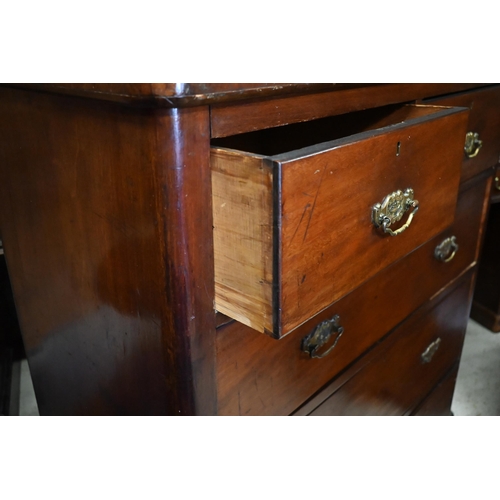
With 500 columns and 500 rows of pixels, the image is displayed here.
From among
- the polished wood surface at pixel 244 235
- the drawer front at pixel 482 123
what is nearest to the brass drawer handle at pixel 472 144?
the drawer front at pixel 482 123

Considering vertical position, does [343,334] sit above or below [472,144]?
below

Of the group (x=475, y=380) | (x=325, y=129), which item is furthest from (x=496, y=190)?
(x=325, y=129)

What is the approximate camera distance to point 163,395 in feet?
1.93

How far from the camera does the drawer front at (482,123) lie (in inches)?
31.4

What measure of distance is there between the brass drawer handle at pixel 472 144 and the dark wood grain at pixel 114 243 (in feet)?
1.65

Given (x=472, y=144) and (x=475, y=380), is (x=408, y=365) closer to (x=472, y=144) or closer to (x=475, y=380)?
(x=472, y=144)

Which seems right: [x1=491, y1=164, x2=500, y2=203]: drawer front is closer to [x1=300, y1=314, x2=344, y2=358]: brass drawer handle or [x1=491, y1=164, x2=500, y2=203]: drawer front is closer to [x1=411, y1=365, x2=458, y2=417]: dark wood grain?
[x1=411, y1=365, x2=458, y2=417]: dark wood grain

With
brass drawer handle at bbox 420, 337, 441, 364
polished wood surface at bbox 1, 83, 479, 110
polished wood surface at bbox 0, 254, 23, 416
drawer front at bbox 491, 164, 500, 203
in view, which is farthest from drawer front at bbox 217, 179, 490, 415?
polished wood surface at bbox 0, 254, 23, 416

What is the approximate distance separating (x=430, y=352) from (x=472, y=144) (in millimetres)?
407

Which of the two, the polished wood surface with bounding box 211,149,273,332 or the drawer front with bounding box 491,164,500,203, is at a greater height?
the polished wood surface with bounding box 211,149,273,332

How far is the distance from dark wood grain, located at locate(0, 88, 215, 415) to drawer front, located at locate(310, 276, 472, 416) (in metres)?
0.29

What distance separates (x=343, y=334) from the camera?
76 centimetres

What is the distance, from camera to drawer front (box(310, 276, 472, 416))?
0.85 meters

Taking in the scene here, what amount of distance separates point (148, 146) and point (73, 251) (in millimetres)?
219
